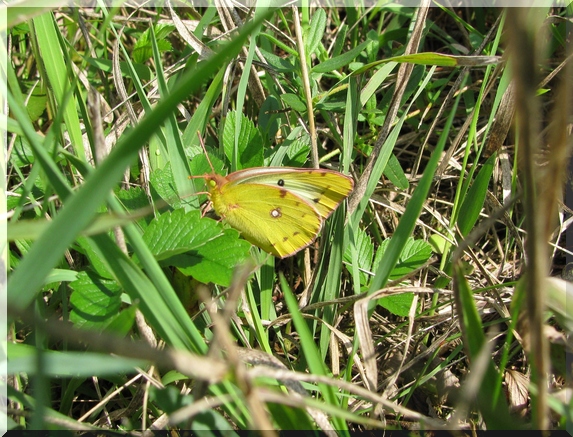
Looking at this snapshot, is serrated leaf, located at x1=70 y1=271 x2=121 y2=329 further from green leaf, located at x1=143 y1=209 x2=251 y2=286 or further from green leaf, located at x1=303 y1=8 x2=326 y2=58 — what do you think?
green leaf, located at x1=303 y1=8 x2=326 y2=58

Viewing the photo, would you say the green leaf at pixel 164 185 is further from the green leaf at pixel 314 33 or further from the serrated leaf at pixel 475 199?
the serrated leaf at pixel 475 199

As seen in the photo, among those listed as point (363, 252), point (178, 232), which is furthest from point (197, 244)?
point (363, 252)

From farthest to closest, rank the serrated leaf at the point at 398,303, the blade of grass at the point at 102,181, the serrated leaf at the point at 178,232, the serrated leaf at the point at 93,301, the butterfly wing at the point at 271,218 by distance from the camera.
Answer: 1. the butterfly wing at the point at 271,218
2. the serrated leaf at the point at 398,303
3. the serrated leaf at the point at 178,232
4. the serrated leaf at the point at 93,301
5. the blade of grass at the point at 102,181

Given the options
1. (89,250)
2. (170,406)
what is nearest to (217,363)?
(170,406)

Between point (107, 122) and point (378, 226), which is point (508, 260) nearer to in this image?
point (378, 226)

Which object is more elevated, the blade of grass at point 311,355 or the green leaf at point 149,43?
the green leaf at point 149,43

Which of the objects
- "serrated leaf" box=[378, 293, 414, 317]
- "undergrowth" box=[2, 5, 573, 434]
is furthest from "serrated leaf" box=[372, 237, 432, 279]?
"serrated leaf" box=[378, 293, 414, 317]

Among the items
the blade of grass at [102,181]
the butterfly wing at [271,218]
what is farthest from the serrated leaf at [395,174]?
the blade of grass at [102,181]
